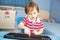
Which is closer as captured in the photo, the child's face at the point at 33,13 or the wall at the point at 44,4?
the child's face at the point at 33,13

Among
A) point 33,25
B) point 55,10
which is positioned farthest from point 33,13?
point 55,10

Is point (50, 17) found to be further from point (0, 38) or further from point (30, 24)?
point (0, 38)

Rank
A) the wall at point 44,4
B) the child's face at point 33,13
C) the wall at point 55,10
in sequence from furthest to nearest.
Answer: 1. the wall at point 44,4
2. the wall at point 55,10
3. the child's face at point 33,13

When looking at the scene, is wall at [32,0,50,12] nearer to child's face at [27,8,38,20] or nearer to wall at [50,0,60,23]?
wall at [50,0,60,23]

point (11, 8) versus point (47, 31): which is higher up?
point (11, 8)

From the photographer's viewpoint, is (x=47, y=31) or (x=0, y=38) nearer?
(x=0, y=38)

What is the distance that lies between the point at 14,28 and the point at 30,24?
1271 millimetres

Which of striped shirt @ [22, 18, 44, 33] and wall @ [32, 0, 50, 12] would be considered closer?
striped shirt @ [22, 18, 44, 33]

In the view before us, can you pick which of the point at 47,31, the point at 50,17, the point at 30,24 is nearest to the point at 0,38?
the point at 30,24

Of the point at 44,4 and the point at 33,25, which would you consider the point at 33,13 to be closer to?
the point at 33,25

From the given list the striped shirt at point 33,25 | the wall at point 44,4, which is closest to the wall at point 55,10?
the wall at point 44,4

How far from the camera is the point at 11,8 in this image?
102 inches

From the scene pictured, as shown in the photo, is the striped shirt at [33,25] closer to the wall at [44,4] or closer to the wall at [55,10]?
the wall at [55,10]

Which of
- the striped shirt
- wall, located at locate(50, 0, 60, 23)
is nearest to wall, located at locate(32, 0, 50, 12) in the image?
wall, located at locate(50, 0, 60, 23)
